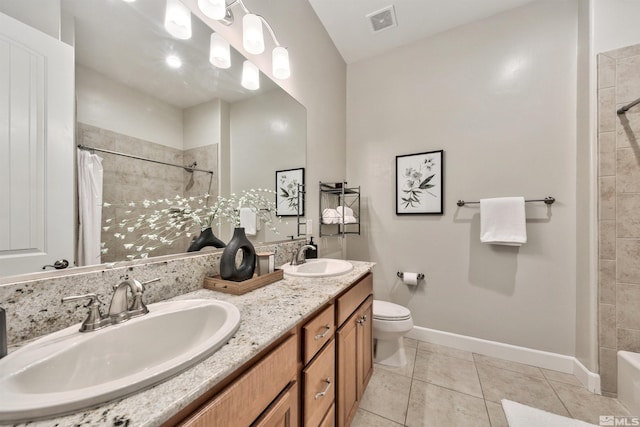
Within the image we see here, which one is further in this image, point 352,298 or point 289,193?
point 289,193

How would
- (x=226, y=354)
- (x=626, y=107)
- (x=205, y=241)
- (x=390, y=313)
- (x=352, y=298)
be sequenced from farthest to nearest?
1. (x=390, y=313)
2. (x=626, y=107)
3. (x=352, y=298)
4. (x=205, y=241)
5. (x=226, y=354)

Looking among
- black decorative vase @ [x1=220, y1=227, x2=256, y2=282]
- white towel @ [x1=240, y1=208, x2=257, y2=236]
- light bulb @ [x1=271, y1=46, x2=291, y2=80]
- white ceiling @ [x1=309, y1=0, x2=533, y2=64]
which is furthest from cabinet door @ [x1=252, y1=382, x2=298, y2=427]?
white ceiling @ [x1=309, y1=0, x2=533, y2=64]

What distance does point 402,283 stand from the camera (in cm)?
220

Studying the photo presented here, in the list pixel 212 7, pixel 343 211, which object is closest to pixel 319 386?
pixel 343 211

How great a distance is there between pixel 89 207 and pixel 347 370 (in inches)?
49.1

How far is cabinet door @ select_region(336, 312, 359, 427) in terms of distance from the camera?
1.08m

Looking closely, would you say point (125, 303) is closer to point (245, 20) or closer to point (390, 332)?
point (245, 20)

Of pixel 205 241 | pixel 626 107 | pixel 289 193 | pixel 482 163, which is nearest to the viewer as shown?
pixel 205 241

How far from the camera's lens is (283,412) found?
2.23 ft

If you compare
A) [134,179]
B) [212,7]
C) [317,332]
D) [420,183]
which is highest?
[212,7]

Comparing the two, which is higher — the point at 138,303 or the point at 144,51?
the point at 144,51

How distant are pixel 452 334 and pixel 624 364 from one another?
91 centimetres

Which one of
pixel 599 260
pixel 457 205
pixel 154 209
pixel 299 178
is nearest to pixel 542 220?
pixel 599 260

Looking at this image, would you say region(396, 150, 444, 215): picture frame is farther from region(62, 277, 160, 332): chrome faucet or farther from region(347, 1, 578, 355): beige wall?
region(62, 277, 160, 332): chrome faucet
